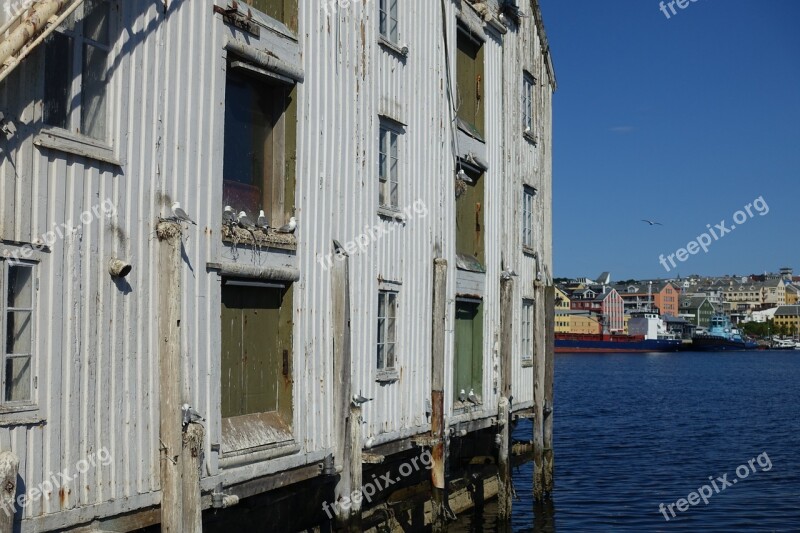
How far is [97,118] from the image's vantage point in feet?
31.0

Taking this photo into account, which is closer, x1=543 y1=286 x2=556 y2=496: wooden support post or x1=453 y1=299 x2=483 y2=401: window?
x1=453 y1=299 x2=483 y2=401: window

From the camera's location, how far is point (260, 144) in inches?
499

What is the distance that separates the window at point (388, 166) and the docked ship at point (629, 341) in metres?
142

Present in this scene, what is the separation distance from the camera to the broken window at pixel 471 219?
1906cm

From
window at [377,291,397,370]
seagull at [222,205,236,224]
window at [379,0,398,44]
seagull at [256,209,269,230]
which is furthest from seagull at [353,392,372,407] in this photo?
window at [379,0,398,44]

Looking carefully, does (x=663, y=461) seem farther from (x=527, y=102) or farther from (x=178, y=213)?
(x=178, y=213)

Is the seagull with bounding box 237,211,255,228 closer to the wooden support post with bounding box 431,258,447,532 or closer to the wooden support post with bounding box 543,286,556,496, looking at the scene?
the wooden support post with bounding box 431,258,447,532

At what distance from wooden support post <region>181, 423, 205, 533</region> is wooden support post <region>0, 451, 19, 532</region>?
172 centimetres

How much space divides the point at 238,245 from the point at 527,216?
12526 millimetres

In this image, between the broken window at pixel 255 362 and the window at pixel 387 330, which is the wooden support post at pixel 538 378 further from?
the broken window at pixel 255 362

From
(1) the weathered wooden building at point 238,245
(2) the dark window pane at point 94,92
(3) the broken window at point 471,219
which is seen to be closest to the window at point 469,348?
(1) the weathered wooden building at point 238,245

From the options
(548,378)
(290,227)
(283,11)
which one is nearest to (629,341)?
(548,378)

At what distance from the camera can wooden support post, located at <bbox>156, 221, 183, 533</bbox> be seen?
29.7 ft

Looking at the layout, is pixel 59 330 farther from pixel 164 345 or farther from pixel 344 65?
pixel 344 65
